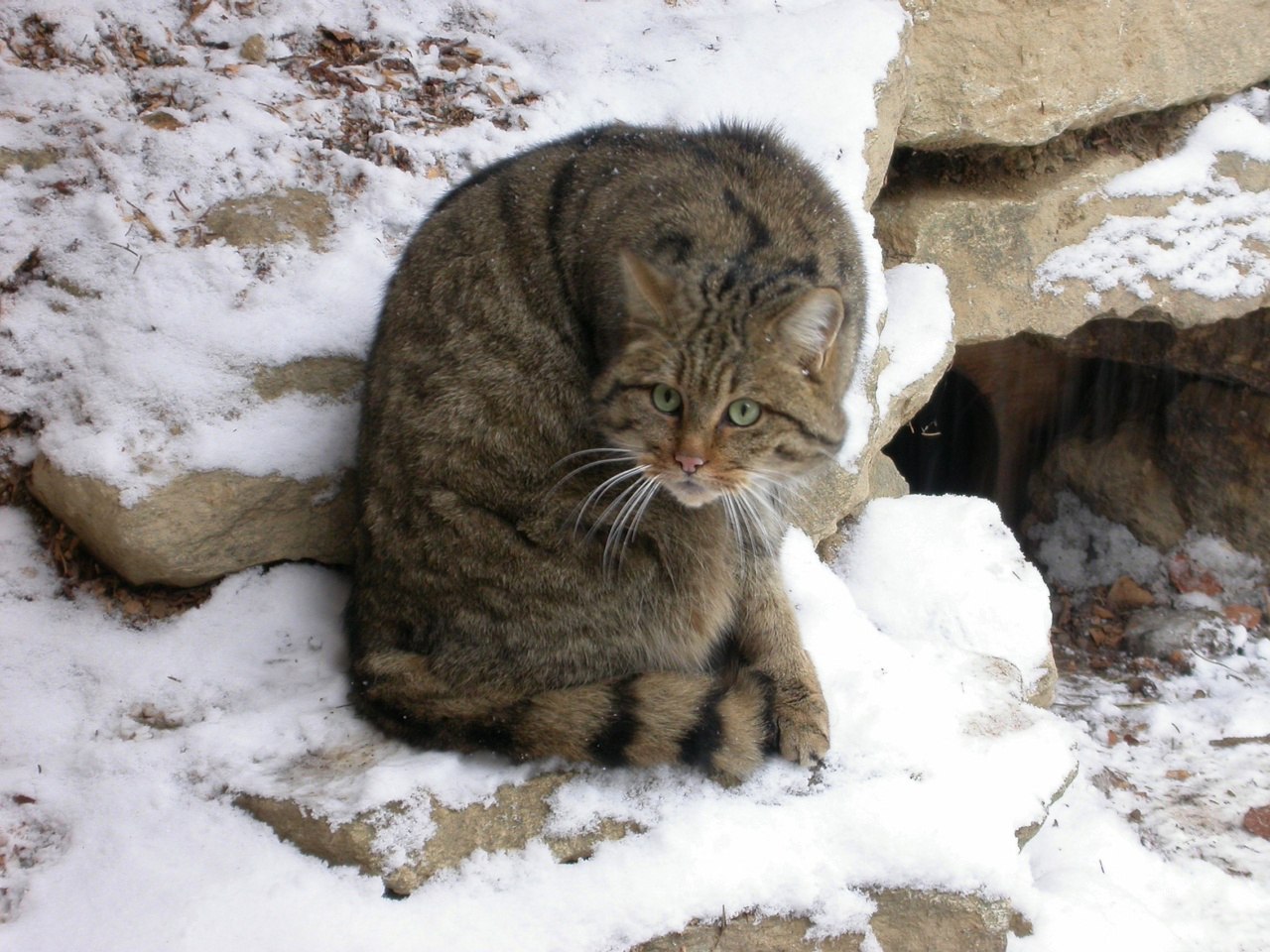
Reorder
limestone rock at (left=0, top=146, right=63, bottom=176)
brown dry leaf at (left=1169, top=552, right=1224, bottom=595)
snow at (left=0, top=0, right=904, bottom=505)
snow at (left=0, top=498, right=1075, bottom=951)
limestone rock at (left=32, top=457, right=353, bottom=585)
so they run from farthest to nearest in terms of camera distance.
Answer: brown dry leaf at (left=1169, top=552, right=1224, bottom=595) → limestone rock at (left=0, top=146, right=63, bottom=176) → snow at (left=0, top=0, right=904, bottom=505) → limestone rock at (left=32, top=457, right=353, bottom=585) → snow at (left=0, top=498, right=1075, bottom=951)

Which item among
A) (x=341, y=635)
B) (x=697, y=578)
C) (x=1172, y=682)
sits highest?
(x=697, y=578)

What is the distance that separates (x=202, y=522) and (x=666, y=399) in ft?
4.41

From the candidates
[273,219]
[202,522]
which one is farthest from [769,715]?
[273,219]

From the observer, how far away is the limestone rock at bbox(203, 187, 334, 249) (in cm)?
347

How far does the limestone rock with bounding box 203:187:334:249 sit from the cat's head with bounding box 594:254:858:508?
136 cm

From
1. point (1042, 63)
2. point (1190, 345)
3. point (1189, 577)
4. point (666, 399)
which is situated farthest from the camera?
point (1189, 577)

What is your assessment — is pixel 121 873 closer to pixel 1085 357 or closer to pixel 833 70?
pixel 833 70

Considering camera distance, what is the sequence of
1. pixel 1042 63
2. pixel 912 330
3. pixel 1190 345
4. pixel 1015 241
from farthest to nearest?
1. pixel 1190 345
2. pixel 1015 241
3. pixel 1042 63
4. pixel 912 330

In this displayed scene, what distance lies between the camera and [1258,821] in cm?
439

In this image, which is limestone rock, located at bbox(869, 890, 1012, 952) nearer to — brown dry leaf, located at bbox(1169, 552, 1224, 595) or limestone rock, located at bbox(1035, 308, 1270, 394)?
limestone rock, located at bbox(1035, 308, 1270, 394)

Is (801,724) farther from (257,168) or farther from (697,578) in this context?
(257,168)

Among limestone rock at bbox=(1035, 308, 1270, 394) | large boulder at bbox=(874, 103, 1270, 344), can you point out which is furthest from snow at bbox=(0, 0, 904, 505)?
limestone rock at bbox=(1035, 308, 1270, 394)

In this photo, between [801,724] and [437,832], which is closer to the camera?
[437,832]

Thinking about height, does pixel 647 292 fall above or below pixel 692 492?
above
